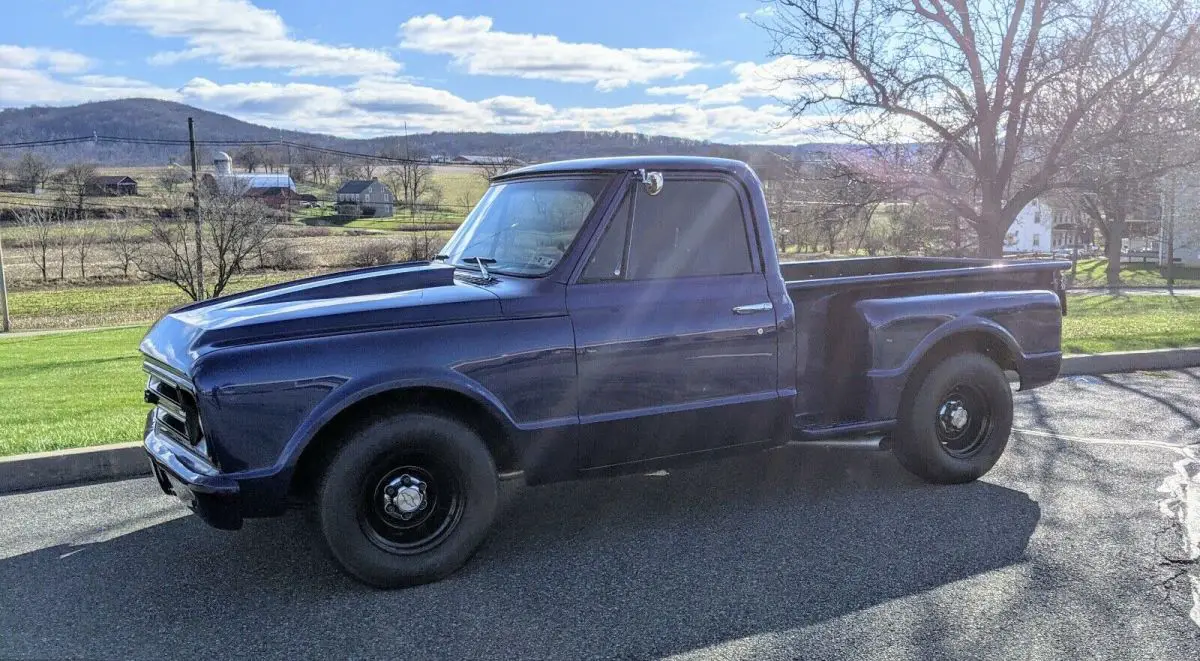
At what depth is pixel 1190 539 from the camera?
15.0 ft

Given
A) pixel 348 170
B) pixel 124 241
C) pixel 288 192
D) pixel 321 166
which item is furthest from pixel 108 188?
pixel 124 241

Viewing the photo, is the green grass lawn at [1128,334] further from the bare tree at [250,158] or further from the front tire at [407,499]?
the bare tree at [250,158]

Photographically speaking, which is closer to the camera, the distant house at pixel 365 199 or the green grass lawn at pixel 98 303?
the green grass lawn at pixel 98 303

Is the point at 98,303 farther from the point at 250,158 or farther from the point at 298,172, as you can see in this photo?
the point at 298,172

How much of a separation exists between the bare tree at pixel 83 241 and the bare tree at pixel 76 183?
11.8 meters

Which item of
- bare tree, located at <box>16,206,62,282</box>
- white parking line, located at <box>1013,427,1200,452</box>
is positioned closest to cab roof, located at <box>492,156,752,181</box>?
white parking line, located at <box>1013,427,1200,452</box>

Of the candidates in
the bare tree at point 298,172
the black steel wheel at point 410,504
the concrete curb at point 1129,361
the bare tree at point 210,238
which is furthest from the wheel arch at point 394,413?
the bare tree at point 298,172

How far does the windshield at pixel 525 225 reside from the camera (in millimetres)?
4535

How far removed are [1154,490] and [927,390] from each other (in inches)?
58.9

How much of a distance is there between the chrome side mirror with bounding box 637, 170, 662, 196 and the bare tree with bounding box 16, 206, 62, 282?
204ft

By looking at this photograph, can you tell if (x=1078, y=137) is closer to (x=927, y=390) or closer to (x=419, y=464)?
(x=927, y=390)

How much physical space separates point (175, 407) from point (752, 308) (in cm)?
282

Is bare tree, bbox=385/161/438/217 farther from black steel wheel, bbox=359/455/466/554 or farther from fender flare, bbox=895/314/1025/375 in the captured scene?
black steel wheel, bbox=359/455/466/554

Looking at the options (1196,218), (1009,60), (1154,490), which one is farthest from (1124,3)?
(1196,218)
